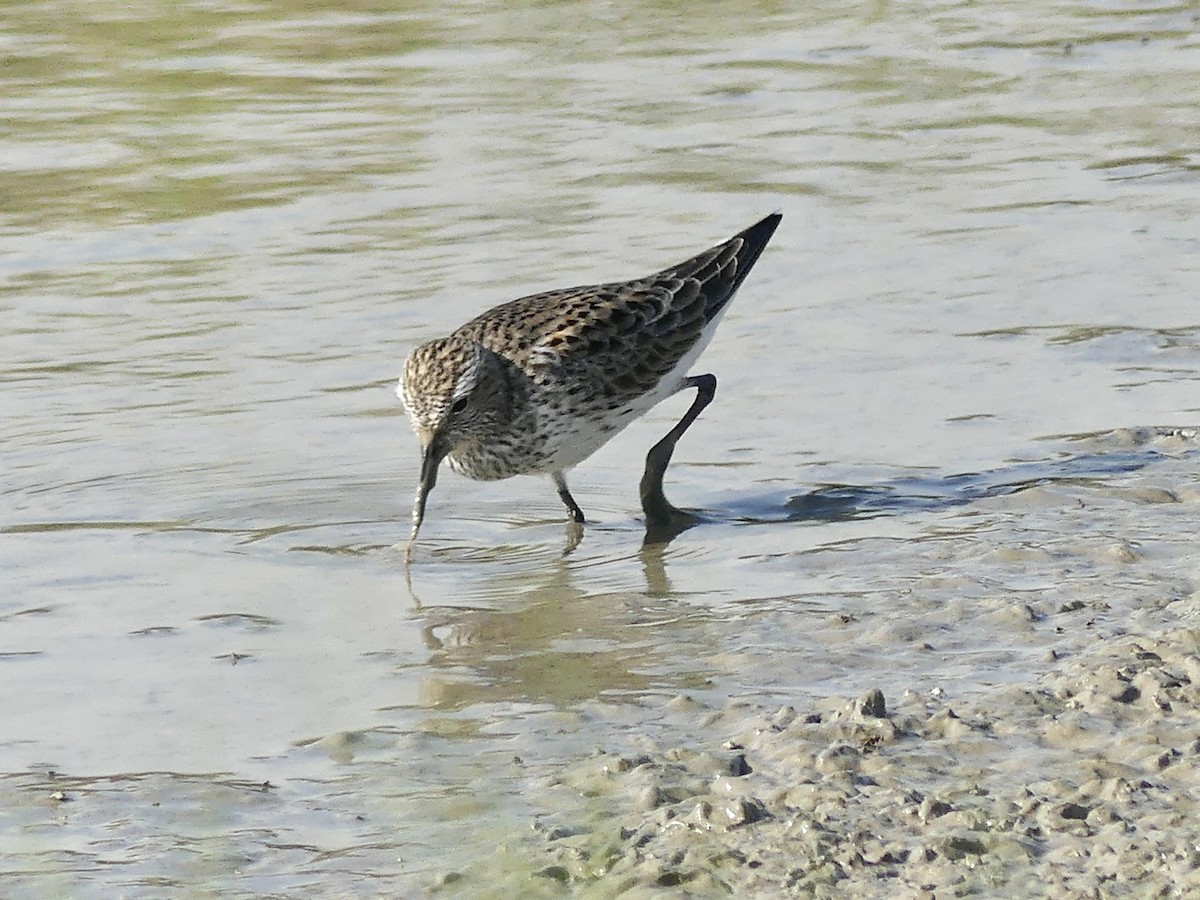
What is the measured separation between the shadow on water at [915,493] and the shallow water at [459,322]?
0.02 meters

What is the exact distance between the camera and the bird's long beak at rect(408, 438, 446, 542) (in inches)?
268

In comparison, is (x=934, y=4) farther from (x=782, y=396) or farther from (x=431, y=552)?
(x=431, y=552)

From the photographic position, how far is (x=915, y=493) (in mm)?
7320

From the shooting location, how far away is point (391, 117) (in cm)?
1276

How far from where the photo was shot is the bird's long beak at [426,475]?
6.80 metres

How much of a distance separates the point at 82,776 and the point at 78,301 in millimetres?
4866

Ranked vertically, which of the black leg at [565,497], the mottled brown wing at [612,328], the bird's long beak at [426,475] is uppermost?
the mottled brown wing at [612,328]

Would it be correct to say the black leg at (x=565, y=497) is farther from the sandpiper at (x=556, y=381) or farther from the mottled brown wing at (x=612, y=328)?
the mottled brown wing at (x=612, y=328)

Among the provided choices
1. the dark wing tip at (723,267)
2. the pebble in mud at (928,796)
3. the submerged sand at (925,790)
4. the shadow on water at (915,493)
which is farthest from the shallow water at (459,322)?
the dark wing tip at (723,267)

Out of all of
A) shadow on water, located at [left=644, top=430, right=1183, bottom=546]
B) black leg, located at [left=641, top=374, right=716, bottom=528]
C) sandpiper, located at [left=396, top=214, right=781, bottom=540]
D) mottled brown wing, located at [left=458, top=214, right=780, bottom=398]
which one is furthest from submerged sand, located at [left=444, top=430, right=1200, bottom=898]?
mottled brown wing, located at [left=458, top=214, right=780, bottom=398]

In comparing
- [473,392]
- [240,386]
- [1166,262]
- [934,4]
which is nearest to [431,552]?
[473,392]

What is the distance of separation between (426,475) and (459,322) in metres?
2.36

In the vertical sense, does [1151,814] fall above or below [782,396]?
above

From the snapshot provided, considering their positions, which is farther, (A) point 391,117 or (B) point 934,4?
(B) point 934,4
